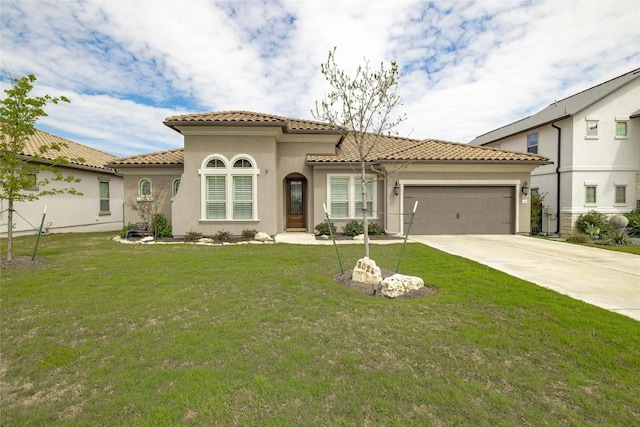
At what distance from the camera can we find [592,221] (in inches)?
577

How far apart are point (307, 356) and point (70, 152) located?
21.9 m

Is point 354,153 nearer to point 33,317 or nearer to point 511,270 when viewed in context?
point 511,270

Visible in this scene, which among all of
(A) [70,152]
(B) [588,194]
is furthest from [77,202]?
(B) [588,194]

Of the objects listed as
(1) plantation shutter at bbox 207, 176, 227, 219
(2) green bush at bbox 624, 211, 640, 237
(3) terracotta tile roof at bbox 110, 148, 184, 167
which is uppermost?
(3) terracotta tile roof at bbox 110, 148, 184, 167

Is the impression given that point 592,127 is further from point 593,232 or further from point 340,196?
point 340,196

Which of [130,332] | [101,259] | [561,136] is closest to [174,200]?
[101,259]

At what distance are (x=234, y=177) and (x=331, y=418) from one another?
1160 cm

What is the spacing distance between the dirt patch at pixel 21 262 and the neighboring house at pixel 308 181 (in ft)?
15.8

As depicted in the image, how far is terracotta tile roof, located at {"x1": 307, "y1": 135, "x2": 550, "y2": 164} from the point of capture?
13.5 meters

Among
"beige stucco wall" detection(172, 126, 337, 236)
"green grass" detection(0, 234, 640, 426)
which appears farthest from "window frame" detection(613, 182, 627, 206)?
"beige stucco wall" detection(172, 126, 337, 236)

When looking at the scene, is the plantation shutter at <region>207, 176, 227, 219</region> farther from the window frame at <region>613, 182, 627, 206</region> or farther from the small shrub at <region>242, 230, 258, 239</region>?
the window frame at <region>613, 182, 627, 206</region>

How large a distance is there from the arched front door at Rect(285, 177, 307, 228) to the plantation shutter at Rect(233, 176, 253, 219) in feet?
8.18

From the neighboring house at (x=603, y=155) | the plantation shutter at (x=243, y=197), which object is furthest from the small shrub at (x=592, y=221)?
the plantation shutter at (x=243, y=197)

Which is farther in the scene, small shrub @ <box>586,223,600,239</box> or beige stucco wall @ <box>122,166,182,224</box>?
beige stucco wall @ <box>122,166,182,224</box>
